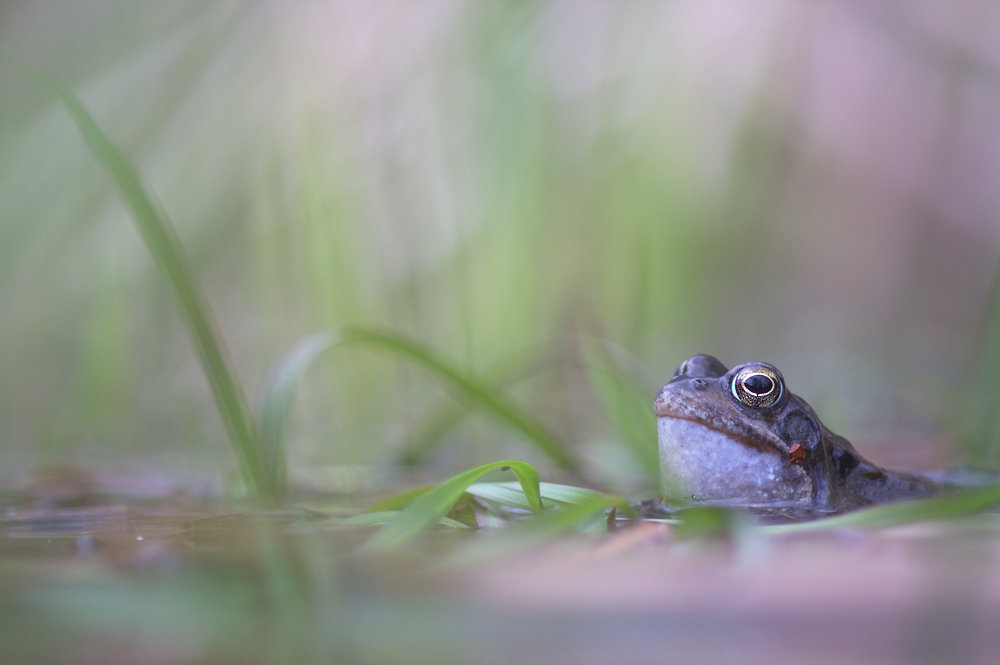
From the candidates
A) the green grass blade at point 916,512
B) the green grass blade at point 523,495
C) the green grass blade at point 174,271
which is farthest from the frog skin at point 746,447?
the green grass blade at point 174,271

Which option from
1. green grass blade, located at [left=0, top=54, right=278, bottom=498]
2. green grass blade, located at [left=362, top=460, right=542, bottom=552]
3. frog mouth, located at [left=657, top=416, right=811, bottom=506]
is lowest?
frog mouth, located at [left=657, top=416, right=811, bottom=506]

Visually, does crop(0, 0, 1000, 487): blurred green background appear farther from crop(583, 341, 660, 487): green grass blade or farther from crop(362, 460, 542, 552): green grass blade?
crop(362, 460, 542, 552): green grass blade

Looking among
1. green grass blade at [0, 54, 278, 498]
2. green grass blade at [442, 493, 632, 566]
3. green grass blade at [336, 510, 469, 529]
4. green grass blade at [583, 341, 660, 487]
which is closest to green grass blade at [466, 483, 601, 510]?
green grass blade at [336, 510, 469, 529]

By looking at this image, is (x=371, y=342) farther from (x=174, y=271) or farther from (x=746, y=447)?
(x=746, y=447)

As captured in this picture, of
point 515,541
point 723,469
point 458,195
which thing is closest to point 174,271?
point 515,541

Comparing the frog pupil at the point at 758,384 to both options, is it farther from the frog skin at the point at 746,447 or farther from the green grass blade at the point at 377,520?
the green grass blade at the point at 377,520

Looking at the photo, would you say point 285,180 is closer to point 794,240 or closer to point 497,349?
point 497,349
